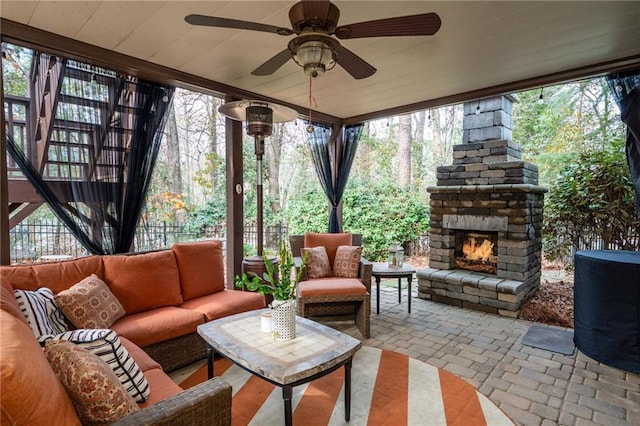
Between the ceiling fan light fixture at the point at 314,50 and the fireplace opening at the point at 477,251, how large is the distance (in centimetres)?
360

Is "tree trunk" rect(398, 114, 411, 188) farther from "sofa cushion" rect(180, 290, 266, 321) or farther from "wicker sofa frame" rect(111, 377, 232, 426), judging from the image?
"wicker sofa frame" rect(111, 377, 232, 426)

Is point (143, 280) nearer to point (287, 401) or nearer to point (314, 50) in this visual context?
point (287, 401)

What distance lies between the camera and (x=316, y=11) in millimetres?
1675

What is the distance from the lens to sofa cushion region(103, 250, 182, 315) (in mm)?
2656

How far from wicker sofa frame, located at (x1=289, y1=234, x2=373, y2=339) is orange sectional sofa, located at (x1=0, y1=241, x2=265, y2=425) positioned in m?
0.53

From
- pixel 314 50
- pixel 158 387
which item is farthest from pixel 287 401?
pixel 314 50

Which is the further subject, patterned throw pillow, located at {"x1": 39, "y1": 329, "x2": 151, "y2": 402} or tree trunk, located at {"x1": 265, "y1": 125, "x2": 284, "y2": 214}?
tree trunk, located at {"x1": 265, "y1": 125, "x2": 284, "y2": 214}

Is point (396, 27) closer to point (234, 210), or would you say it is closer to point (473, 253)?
point (234, 210)


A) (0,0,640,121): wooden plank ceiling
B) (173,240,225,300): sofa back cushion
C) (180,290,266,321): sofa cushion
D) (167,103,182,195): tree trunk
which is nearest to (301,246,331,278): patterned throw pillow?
(180,290,266,321): sofa cushion

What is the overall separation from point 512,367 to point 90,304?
318cm

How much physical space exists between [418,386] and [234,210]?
8.77 feet

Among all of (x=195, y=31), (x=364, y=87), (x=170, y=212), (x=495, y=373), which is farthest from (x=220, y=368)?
(x=170, y=212)

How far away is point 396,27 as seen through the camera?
1780 millimetres

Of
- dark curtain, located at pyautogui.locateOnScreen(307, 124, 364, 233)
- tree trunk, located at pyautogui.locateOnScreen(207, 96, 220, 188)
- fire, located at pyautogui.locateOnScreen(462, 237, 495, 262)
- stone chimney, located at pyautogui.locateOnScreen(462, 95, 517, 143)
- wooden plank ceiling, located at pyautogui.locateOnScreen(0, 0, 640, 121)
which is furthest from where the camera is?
tree trunk, located at pyautogui.locateOnScreen(207, 96, 220, 188)
